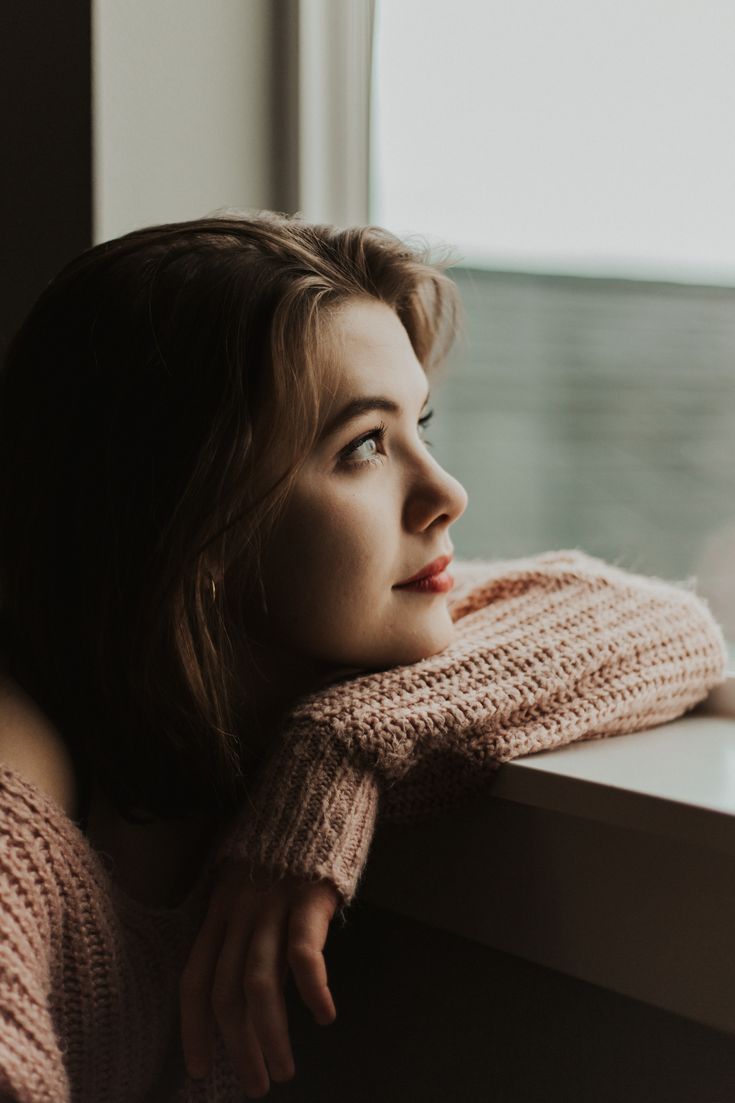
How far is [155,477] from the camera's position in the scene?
71cm

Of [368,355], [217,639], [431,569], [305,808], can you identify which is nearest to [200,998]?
[305,808]

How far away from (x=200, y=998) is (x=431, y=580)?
0.33m

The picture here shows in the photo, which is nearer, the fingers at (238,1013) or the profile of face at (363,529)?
the fingers at (238,1013)

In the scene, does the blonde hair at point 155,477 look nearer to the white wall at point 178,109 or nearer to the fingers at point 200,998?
the fingers at point 200,998

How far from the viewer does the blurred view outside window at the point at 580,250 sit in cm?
96

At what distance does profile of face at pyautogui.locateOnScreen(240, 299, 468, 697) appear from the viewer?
2.41 ft

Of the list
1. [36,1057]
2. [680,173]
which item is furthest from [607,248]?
[36,1057]

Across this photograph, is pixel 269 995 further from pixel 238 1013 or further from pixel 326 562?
pixel 326 562

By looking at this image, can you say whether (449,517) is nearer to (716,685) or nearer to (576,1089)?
(716,685)

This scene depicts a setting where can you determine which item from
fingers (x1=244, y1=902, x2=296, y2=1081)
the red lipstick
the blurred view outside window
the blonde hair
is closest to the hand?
fingers (x1=244, y1=902, x2=296, y2=1081)

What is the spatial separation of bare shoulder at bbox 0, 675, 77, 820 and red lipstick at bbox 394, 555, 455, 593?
0.26 metres

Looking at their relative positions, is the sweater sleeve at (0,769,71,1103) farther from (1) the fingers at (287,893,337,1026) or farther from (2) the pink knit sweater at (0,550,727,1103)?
(1) the fingers at (287,893,337,1026)

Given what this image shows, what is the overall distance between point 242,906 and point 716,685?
1.53ft

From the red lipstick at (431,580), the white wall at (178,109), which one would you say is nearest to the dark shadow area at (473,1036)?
the red lipstick at (431,580)
